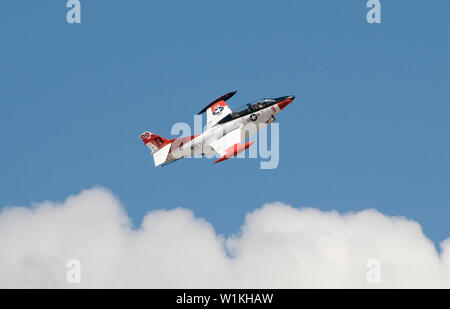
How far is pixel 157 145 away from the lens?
7875 cm

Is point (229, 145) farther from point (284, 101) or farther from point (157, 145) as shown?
point (157, 145)

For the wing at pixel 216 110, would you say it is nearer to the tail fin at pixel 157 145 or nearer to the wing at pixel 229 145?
the wing at pixel 229 145

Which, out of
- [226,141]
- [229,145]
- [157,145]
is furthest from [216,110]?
[157,145]

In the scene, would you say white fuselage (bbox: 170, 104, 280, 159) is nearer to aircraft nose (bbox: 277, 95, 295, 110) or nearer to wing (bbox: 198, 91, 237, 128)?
aircraft nose (bbox: 277, 95, 295, 110)

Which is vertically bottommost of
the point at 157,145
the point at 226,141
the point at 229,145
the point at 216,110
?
the point at 229,145

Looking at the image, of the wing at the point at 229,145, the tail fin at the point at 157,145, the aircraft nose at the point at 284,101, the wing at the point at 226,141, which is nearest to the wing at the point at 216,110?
the wing at the point at 226,141

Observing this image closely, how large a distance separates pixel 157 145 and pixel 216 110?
8625mm
